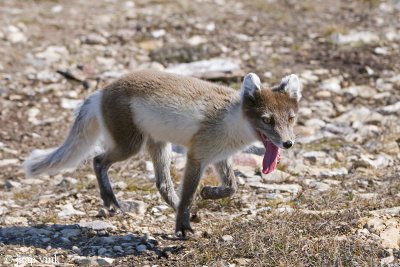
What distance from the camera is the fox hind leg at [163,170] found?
21.9 ft

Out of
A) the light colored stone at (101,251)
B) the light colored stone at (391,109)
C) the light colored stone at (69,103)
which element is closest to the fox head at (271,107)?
the light colored stone at (101,251)

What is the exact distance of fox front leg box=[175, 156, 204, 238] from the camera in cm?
604

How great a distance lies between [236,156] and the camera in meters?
8.05

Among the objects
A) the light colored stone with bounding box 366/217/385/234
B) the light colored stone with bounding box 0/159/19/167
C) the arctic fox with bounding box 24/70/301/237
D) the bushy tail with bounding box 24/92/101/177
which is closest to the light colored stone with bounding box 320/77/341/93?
the arctic fox with bounding box 24/70/301/237

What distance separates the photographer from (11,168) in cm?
817

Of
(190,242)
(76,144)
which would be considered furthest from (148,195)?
(190,242)

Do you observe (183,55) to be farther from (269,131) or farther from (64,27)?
(269,131)

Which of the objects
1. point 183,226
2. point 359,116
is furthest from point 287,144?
point 359,116

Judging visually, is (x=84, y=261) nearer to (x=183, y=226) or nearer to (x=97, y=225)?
(x=97, y=225)

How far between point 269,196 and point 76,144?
6.60ft

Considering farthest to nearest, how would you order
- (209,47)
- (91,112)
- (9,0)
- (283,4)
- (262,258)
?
(283,4) < (9,0) < (209,47) < (91,112) < (262,258)

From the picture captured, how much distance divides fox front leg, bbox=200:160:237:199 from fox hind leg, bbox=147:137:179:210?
43 cm

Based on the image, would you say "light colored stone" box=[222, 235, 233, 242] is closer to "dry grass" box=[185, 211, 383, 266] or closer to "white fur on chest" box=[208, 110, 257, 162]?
"dry grass" box=[185, 211, 383, 266]

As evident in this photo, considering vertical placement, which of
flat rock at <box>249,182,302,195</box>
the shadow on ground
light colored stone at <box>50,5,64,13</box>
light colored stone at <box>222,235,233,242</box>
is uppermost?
light colored stone at <box>222,235,233,242</box>
